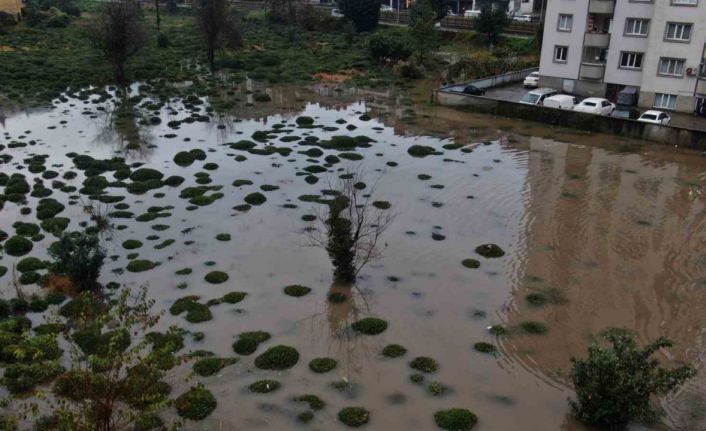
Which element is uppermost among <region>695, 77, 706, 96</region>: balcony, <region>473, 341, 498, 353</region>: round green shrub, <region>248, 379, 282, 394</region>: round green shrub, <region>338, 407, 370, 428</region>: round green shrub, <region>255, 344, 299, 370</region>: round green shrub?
<region>695, 77, 706, 96</region>: balcony

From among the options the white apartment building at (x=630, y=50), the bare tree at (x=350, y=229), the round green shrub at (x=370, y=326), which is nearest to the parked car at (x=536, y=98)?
the white apartment building at (x=630, y=50)

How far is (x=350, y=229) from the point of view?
918 inches

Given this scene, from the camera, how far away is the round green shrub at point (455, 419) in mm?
16234

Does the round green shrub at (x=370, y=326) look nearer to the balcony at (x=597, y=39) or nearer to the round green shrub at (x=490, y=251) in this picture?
the round green shrub at (x=490, y=251)

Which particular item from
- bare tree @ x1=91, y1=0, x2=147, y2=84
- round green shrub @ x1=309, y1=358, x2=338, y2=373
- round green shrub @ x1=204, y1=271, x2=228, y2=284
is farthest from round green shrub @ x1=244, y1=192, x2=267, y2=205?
bare tree @ x1=91, y1=0, x2=147, y2=84

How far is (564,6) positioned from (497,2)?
70475 mm

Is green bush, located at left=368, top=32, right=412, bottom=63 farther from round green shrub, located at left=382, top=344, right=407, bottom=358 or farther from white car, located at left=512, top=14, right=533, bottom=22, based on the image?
round green shrub, located at left=382, top=344, right=407, bottom=358

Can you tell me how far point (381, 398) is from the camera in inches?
688

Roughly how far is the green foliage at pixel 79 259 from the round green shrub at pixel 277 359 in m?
8.62

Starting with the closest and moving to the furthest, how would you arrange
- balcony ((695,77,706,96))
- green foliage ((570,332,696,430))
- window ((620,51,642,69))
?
green foliage ((570,332,696,430)) < balcony ((695,77,706,96)) < window ((620,51,642,69))

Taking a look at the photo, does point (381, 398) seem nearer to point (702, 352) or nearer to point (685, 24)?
point (702, 352)

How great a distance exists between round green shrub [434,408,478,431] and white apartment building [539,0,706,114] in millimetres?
45098

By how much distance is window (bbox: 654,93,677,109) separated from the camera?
51.1 m

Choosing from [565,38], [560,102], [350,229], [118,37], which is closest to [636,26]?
[565,38]
